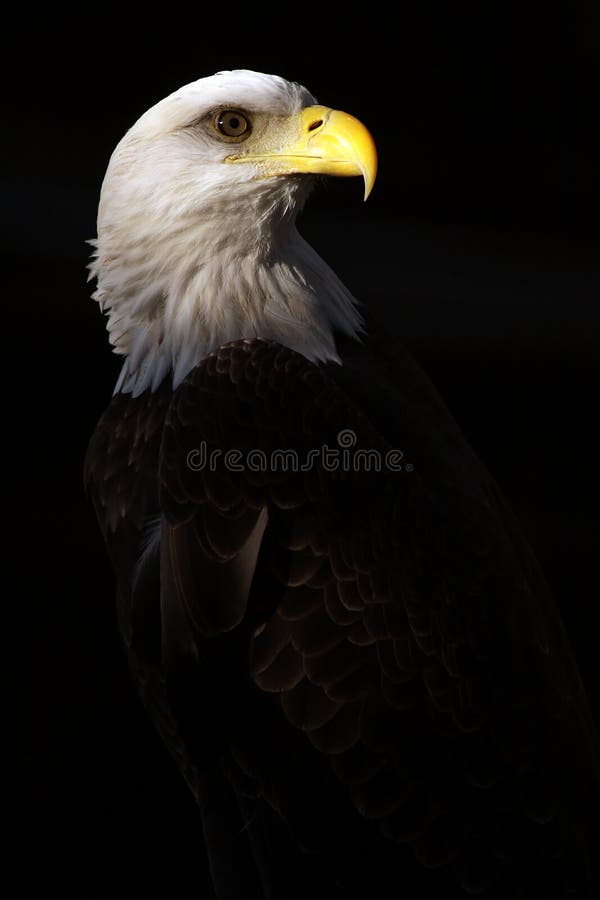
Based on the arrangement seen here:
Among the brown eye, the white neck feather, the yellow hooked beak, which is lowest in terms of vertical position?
the white neck feather

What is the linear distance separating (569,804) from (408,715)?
274mm

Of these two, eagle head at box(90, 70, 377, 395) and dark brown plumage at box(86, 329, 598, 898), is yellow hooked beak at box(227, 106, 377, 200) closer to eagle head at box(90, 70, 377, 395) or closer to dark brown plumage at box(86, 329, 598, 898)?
eagle head at box(90, 70, 377, 395)

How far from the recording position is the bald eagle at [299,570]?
1637 mm

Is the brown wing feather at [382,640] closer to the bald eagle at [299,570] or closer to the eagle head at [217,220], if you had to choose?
the bald eagle at [299,570]

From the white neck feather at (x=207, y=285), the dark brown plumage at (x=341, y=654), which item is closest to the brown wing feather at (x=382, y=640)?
the dark brown plumage at (x=341, y=654)

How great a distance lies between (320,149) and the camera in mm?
1714

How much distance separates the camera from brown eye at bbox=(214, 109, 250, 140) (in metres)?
1.73

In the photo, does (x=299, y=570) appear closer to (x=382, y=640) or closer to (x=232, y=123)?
(x=382, y=640)

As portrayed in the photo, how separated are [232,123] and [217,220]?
0.13 metres

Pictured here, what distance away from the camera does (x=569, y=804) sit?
175cm

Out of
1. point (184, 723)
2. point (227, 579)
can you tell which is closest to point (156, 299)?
point (227, 579)

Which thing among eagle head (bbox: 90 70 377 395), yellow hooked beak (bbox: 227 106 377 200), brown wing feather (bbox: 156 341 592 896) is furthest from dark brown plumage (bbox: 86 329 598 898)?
yellow hooked beak (bbox: 227 106 377 200)

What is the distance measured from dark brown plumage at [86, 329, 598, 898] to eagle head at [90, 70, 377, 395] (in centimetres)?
10

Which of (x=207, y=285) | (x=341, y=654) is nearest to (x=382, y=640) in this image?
(x=341, y=654)
